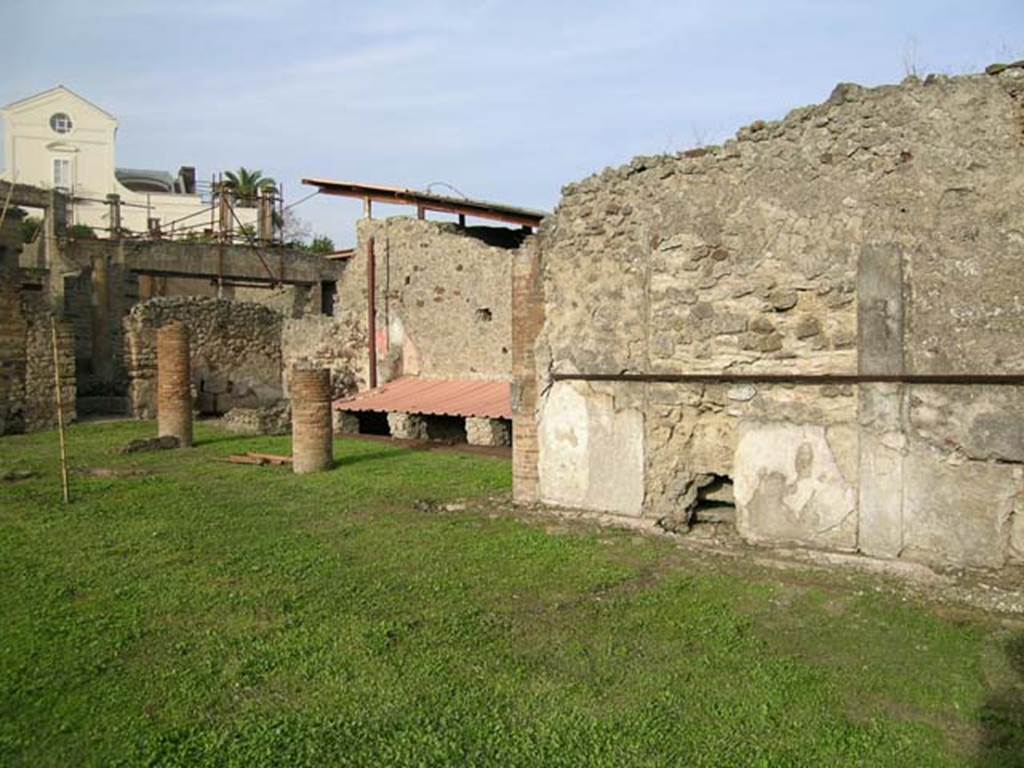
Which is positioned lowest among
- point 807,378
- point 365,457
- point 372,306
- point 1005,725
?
point 1005,725

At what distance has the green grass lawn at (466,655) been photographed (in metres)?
3.46

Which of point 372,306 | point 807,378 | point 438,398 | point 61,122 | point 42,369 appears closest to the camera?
point 807,378

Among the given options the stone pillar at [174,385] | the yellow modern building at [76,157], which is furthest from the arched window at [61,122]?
the stone pillar at [174,385]

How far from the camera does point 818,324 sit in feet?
20.1

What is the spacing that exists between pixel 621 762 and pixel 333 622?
2197 millimetres

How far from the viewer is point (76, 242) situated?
24109mm

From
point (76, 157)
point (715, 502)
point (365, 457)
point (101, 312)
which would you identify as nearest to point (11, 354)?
point (101, 312)

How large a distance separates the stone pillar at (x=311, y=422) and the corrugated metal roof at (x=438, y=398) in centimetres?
238

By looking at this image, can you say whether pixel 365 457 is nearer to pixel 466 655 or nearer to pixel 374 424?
pixel 374 424

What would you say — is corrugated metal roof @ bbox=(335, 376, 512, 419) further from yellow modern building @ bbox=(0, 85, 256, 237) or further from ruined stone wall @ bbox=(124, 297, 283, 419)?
yellow modern building @ bbox=(0, 85, 256, 237)

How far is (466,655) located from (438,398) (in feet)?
31.0

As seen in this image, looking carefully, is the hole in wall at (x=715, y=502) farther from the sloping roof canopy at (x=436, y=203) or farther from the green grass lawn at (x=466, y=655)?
the sloping roof canopy at (x=436, y=203)

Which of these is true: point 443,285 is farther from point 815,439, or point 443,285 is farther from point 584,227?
point 815,439

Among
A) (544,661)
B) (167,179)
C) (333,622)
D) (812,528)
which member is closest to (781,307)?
(812,528)
